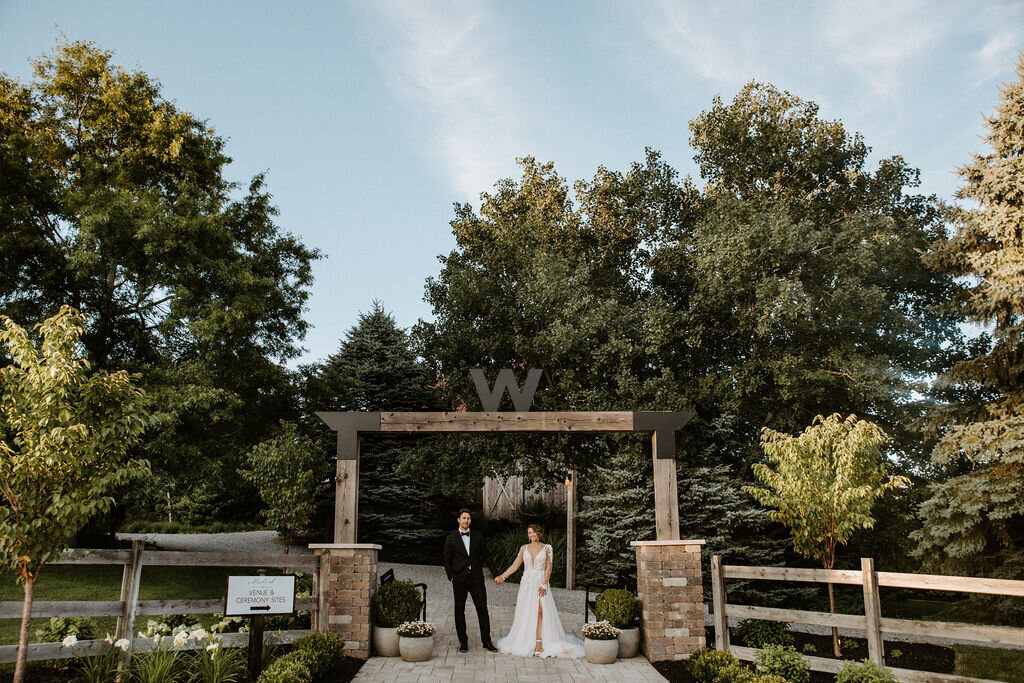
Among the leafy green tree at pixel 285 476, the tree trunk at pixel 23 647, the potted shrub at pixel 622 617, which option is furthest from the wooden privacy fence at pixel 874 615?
the leafy green tree at pixel 285 476

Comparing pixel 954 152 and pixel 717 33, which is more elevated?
pixel 717 33

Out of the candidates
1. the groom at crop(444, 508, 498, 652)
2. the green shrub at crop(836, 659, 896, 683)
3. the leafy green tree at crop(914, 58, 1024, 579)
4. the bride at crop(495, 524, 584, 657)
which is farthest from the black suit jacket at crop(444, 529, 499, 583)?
the leafy green tree at crop(914, 58, 1024, 579)

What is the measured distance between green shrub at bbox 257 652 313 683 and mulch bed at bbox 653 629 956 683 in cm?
394

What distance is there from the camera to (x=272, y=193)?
16.8m

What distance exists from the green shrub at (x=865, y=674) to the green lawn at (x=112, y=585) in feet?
27.6

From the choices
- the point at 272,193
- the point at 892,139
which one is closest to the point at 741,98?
the point at 892,139

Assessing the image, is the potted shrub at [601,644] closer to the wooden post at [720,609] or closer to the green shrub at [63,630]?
the wooden post at [720,609]

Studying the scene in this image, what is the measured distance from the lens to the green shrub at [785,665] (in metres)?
6.78

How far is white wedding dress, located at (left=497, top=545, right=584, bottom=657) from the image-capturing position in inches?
326

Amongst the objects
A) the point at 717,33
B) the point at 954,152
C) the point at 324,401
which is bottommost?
the point at 324,401

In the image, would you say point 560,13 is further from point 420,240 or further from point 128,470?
point 128,470

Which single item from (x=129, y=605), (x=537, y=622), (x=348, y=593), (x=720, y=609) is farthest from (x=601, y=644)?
(x=129, y=605)

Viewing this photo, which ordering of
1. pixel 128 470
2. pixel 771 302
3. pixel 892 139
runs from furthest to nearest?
pixel 892 139, pixel 771 302, pixel 128 470

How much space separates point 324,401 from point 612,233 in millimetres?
8935
